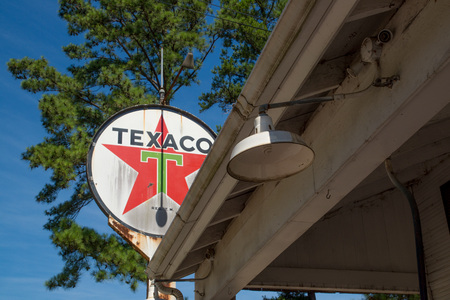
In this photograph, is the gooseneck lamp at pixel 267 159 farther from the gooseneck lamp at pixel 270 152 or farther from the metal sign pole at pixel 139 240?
the metal sign pole at pixel 139 240

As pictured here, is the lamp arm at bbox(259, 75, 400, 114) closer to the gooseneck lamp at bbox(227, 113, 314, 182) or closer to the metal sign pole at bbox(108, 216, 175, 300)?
the gooseneck lamp at bbox(227, 113, 314, 182)

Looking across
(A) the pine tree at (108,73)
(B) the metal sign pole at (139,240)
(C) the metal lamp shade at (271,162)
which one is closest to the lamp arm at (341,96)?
(C) the metal lamp shade at (271,162)

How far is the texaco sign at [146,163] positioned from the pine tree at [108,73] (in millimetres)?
7812

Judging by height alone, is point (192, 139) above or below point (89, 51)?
below

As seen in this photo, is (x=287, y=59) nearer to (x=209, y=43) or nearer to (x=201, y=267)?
(x=201, y=267)

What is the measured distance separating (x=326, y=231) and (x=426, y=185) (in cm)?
116

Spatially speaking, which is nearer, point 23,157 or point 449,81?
point 449,81

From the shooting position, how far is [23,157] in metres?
15.6

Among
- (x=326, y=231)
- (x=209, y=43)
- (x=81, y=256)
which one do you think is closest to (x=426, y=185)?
(x=326, y=231)

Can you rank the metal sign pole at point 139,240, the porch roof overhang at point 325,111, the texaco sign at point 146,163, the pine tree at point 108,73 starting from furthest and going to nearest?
the pine tree at point 108,73
the texaco sign at point 146,163
the metal sign pole at point 139,240
the porch roof overhang at point 325,111

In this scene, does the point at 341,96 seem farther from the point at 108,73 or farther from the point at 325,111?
the point at 108,73

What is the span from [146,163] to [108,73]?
34.0 ft

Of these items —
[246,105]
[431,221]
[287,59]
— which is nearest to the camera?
[287,59]

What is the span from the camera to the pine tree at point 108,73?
15.3 meters
